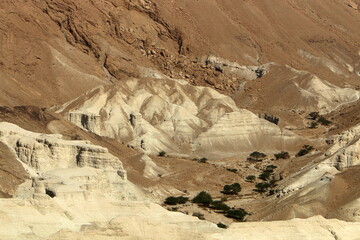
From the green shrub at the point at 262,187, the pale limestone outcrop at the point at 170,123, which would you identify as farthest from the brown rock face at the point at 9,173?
the pale limestone outcrop at the point at 170,123

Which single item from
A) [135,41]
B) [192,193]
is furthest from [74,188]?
[135,41]

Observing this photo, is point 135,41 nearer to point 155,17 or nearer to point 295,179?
point 155,17

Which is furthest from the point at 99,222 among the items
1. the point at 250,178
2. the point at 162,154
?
the point at 162,154

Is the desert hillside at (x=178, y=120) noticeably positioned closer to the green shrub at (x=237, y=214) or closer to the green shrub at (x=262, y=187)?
the green shrub at (x=237, y=214)

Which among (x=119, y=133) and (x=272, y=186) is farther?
(x=119, y=133)

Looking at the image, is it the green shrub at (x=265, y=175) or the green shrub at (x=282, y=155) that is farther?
the green shrub at (x=282, y=155)
